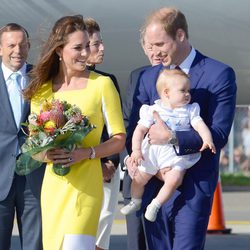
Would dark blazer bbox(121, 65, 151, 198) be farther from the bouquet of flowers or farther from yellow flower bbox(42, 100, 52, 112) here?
yellow flower bbox(42, 100, 52, 112)

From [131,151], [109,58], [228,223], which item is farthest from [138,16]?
[131,151]

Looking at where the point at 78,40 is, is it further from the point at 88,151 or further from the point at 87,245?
the point at 87,245

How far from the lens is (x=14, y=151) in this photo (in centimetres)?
556

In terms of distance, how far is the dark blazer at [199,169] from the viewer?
15.1 ft

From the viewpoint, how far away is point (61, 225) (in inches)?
183

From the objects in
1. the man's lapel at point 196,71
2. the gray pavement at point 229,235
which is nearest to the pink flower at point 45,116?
the man's lapel at point 196,71

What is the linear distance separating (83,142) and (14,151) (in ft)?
2.94

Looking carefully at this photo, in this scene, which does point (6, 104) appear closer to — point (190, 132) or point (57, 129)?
point (57, 129)

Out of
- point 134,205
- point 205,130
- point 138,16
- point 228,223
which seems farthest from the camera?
point 228,223

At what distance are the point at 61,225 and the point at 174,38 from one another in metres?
1.01

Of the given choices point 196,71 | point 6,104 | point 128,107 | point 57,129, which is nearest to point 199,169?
point 196,71

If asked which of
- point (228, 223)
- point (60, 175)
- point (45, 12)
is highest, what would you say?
point (45, 12)

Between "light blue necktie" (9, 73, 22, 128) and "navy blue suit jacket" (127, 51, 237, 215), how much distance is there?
49.7 inches

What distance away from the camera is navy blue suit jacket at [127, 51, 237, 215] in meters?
4.60
